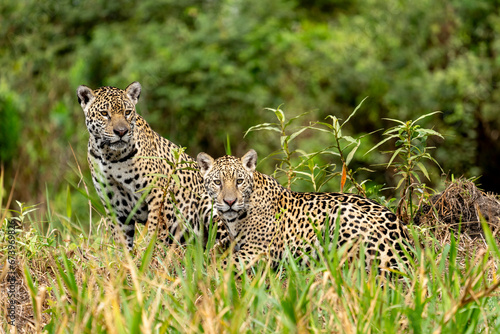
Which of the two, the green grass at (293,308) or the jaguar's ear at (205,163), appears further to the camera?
the jaguar's ear at (205,163)

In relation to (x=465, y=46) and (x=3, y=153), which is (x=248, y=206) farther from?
(x=465, y=46)

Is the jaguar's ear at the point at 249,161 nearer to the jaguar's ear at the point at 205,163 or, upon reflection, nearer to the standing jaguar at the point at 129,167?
the jaguar's ear at the point at 205,163

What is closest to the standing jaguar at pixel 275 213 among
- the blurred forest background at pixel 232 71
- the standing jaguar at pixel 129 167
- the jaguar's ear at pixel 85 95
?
the standing jaguar at pixel 129 167

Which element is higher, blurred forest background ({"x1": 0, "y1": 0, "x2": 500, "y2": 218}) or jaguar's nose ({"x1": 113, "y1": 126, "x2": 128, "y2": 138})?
jaguar's nose ({"x1": 113, "y1": 126, "x2": 128, "y2": 138})

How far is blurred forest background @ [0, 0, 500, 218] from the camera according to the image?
15914 millimetres

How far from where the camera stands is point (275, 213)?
6.60m

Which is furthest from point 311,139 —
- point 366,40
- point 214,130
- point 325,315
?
point 325,315

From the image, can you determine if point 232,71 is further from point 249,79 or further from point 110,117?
point 110,117

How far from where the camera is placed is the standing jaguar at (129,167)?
6.82 metres

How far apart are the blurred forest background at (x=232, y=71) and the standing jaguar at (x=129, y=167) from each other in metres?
7.61

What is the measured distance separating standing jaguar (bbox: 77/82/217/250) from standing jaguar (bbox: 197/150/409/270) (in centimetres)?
49

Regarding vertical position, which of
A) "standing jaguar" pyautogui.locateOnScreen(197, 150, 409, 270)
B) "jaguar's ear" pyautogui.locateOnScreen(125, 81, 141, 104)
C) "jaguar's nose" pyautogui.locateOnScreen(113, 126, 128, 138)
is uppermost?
"jaguar's ear" pyautogui.locateOnScreen(125, 81, 141, 104)

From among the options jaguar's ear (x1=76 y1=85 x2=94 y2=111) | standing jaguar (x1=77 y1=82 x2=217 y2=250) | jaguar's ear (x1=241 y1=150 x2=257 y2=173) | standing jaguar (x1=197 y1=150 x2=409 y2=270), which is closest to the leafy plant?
standing jaguar (x1=197 y1=150 x2=409 y2=270)

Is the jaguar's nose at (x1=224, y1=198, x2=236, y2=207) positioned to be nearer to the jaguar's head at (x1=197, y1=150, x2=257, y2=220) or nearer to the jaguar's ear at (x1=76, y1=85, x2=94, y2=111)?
the jaguar's head at (x1=197, y1=150, x2=257, y2=220)
